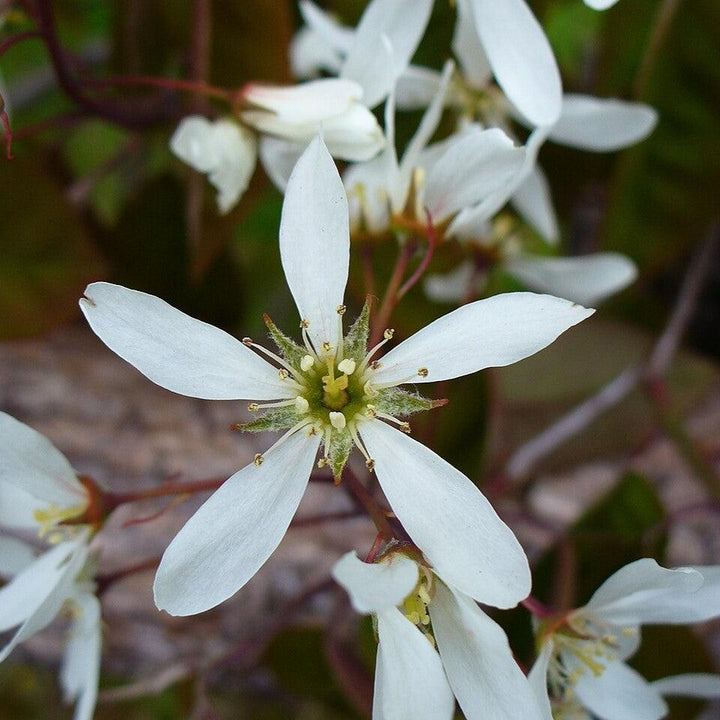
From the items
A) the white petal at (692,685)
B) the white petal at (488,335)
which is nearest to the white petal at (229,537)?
the white petal at (488,335)

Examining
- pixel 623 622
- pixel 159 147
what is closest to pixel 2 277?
pixel 159 147

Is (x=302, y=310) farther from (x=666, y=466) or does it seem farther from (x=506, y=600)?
(x=666, y=466)

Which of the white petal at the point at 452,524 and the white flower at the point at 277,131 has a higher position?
the white flower at the point at 277,131

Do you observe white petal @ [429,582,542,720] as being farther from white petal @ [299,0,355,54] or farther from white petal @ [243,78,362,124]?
white petal @ [299,0,355,54]

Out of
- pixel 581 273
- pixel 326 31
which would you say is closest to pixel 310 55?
pixel 326 31

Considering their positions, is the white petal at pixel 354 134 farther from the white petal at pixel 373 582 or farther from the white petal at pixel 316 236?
the white petal at pixel 373 582

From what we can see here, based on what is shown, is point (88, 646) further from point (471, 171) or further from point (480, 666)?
point (471, 171)
